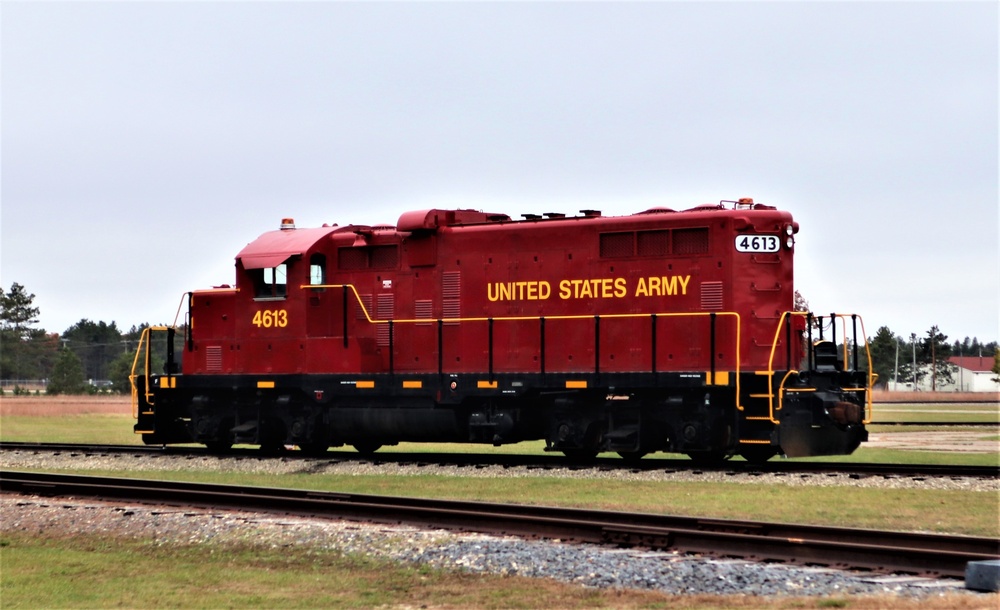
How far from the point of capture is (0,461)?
844 inches

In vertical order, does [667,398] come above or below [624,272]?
below

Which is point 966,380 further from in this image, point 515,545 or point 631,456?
point 515,545

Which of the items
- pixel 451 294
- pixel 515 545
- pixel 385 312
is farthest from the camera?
pixel 385 312

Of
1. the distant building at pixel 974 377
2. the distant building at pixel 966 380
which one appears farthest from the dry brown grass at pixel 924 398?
the distant building at pixel 974 377

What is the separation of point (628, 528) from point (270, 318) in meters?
12.1

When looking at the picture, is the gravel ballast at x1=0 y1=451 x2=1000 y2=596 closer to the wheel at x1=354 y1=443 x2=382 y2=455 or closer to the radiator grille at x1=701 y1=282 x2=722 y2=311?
the radiator grille at x1=701 y1=282 x2=722 y2=311

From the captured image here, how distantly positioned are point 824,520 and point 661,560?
354cm

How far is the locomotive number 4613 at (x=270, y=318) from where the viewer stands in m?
21.1

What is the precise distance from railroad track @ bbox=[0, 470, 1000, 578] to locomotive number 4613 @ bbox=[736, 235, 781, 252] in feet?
23.4

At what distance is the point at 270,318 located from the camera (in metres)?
21.3

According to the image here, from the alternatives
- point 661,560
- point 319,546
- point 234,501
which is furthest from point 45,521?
point 661,560

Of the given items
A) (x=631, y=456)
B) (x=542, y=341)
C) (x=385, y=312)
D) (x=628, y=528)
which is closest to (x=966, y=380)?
(x=631, y=456)

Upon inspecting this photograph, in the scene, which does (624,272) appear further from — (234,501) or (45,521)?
(45,521)

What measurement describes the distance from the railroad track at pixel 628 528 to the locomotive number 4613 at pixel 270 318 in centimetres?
615
